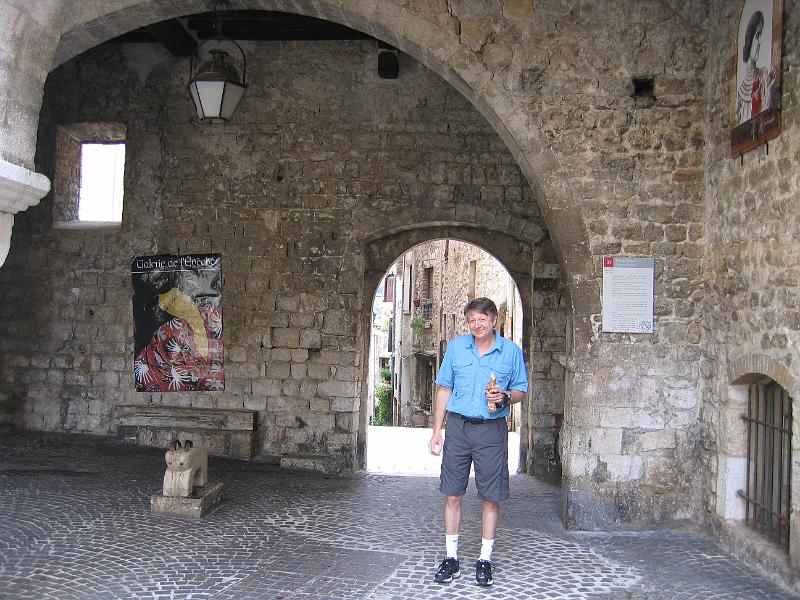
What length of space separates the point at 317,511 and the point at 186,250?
11.9ft

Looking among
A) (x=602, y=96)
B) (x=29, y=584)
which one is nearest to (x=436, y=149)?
(x=602, y=96)

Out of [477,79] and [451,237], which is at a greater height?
[477,79]

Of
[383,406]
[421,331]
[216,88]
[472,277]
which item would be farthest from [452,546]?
[383,406]

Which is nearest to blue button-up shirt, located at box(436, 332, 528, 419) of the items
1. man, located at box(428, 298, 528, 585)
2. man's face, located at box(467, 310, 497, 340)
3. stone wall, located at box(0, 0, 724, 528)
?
man, located at box(428, 298, 528, 585)

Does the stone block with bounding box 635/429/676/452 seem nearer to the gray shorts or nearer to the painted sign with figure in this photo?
the gray shorts

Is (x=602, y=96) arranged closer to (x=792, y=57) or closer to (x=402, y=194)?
(x=792, y=57)

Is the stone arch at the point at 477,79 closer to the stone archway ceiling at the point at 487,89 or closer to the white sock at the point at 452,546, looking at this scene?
the stone archway ceiling at the point at 487,89

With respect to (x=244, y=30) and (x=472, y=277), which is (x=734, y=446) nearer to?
(x=244, y=30)

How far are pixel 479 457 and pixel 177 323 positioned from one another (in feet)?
16.5

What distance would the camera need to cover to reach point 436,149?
26.1 ft

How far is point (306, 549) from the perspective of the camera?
472cm

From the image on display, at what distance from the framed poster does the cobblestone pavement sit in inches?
101

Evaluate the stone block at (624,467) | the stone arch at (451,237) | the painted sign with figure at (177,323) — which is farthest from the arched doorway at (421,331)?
the stone block at (624,467)

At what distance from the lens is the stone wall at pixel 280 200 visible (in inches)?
313
